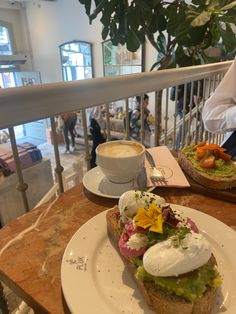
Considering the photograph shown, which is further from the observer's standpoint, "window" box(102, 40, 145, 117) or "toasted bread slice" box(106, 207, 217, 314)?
"window" box(102, 40, 145, 117)

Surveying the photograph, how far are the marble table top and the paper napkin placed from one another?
18mm

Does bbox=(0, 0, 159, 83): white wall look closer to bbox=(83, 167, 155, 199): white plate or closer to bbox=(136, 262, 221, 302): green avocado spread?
bbox=(83, 167, 155, 199): white plate

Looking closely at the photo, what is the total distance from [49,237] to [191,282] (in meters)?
0.27

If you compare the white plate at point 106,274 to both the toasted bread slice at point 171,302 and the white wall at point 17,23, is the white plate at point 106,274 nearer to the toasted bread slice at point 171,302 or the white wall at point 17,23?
the toasted bread slice at point 171,302

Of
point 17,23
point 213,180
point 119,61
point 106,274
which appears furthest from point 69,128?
point 106,274

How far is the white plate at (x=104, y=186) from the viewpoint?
585mm

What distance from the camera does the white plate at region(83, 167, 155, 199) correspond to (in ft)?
1.92

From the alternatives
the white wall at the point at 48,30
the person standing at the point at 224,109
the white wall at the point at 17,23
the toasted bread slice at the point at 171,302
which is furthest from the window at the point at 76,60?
the toasted bread slice at the point at 171,302

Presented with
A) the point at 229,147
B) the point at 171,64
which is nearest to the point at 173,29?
the point at 171,64

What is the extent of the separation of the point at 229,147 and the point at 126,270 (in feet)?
2.87

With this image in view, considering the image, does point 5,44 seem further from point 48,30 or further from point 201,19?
point 201,19

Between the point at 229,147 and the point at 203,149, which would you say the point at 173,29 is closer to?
the point at 229,147

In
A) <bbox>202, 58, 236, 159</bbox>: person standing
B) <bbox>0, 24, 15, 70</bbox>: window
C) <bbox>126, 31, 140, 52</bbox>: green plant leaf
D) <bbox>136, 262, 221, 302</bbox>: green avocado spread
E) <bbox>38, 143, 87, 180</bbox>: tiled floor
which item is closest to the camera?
<bbox>136, 262, 221, 302</bbox>: green avocado spread

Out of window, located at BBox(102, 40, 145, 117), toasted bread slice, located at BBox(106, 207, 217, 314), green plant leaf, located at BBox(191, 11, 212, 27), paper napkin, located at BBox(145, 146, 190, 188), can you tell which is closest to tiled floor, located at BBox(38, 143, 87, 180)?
window, located at BBox(102, 40, 145, 117)
